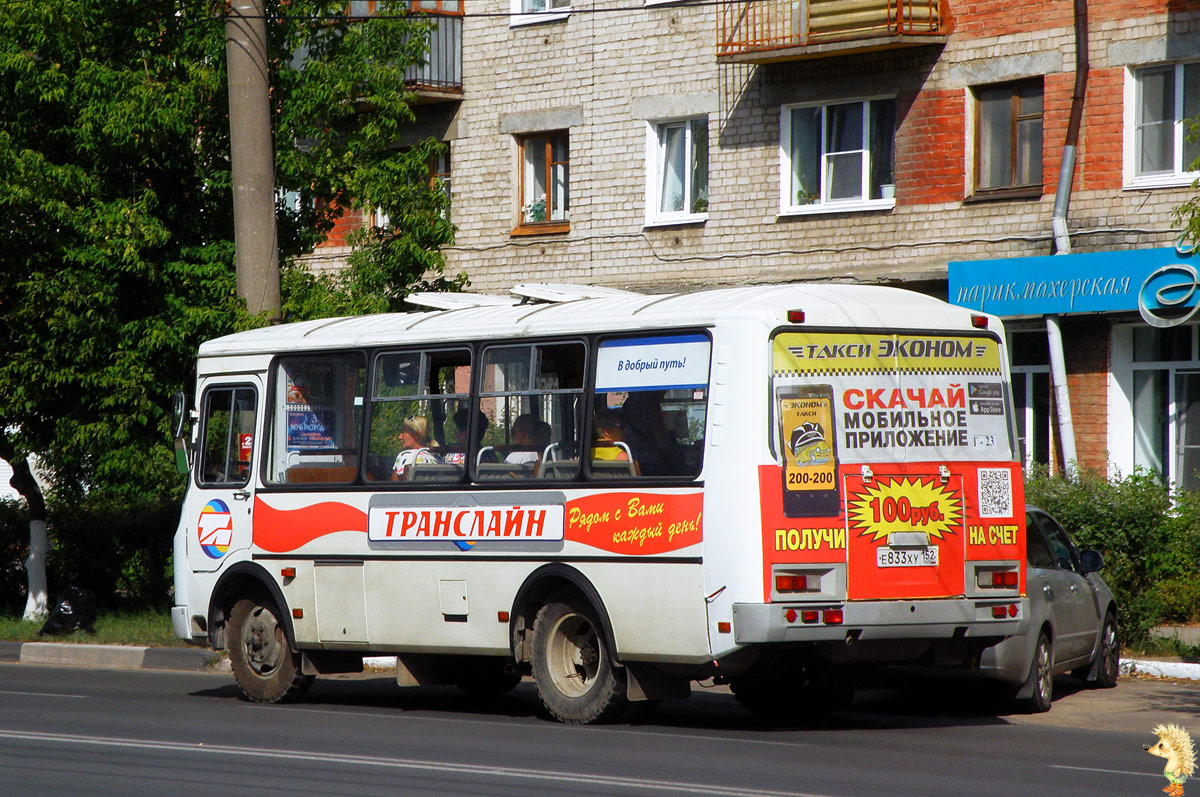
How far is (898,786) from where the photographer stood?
865 cm

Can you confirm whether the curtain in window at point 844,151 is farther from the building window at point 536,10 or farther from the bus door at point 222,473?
the bus door at point 222,473

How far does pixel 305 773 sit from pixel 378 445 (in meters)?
3.96

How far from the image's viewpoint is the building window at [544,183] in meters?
26.9

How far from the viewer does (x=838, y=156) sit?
23.8m

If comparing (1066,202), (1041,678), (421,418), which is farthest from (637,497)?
(1066,202)

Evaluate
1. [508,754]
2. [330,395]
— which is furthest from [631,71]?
[508,754]

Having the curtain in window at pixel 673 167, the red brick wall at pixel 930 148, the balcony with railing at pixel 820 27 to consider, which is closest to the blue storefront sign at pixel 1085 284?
the red brick wall at pixel 930 148

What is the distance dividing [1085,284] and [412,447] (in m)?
11.3

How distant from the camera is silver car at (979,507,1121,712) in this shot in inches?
470

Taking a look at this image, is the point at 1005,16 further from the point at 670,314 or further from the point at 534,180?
the point at 670,314

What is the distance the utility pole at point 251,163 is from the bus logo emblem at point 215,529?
325 centimetres

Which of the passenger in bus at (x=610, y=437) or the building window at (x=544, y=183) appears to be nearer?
the passenger in bus at (x=610, y=437)

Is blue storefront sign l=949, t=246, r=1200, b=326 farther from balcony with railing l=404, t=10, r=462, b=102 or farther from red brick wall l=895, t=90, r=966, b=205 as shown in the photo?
balcony with railing l=404, t=10, r=462, b=102

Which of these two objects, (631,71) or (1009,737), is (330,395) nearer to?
(1009,737)
